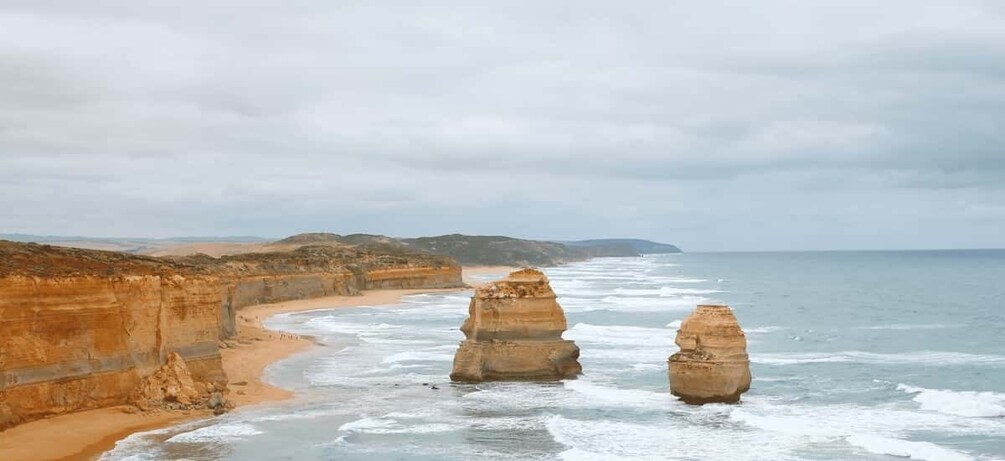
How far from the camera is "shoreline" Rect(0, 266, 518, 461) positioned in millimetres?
19609

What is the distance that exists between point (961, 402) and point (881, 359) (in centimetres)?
1096

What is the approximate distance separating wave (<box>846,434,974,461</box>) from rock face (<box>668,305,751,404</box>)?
365 centimetres

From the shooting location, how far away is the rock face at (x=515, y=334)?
29.2 meters

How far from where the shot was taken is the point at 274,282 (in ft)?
225

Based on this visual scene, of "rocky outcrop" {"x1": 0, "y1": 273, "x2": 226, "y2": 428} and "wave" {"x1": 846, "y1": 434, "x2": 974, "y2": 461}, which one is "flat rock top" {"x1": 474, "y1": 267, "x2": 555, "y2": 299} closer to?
"rocky outcrop" {"x1": 0, "y1": 273, "x2": 226, "y2": 428}

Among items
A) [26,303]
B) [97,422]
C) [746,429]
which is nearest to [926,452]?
[746,429]

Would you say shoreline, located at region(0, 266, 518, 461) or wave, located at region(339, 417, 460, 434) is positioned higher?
shoreline, located at region(0, 266, 518, 461)

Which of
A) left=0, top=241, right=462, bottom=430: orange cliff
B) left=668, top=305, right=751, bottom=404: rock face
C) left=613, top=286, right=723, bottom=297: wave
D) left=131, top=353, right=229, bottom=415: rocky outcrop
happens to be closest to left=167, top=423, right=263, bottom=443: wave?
left=131, top=353, right=229, bottom=415: rocky outcrop

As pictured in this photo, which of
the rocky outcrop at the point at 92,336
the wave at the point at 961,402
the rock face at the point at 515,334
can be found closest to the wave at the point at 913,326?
the wave at the point at 961,402

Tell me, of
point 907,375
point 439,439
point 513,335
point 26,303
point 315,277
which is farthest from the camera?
point 315,277

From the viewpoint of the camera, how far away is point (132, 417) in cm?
2269

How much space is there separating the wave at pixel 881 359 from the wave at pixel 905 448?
544 inches

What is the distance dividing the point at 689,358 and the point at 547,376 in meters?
5.22

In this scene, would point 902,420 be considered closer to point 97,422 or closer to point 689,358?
point 689,358
